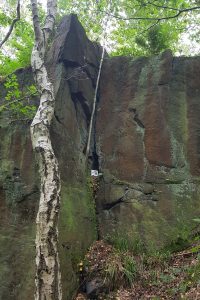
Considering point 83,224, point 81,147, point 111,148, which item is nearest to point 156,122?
point 111,148

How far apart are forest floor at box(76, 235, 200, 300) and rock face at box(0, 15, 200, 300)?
1.06 feet

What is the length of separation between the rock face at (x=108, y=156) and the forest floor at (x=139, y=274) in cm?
32

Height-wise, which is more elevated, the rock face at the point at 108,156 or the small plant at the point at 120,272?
the rock face at the point at 108,156

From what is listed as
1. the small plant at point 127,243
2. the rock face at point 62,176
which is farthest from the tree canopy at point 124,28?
the small plant at point 127,243

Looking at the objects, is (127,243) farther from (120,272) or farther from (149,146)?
(149,146)

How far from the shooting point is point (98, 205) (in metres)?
8.19

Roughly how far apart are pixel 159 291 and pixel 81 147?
409 cm

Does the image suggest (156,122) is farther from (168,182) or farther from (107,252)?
(107,252)

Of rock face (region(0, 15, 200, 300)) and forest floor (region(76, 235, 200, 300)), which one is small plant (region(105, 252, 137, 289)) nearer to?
forest floor (region(76, 235, 200, 300))

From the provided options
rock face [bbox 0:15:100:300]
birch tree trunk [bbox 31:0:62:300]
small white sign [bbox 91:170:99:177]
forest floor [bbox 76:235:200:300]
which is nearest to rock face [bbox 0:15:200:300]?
rock face [bbox 0:15:100:300]

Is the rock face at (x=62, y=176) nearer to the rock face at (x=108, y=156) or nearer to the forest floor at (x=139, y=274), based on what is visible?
the rock face at (x=108, y=156)

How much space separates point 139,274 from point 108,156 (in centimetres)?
345

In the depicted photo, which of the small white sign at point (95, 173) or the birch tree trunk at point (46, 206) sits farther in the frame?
the small white sign at point (95, 173)

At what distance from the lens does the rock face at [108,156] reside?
6535 mm
